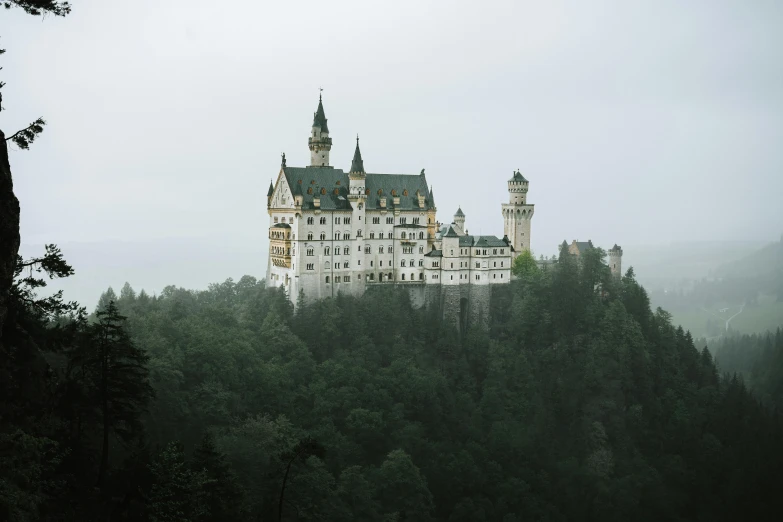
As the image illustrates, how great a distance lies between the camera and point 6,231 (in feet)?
71.8

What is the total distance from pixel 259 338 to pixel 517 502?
1001 inches

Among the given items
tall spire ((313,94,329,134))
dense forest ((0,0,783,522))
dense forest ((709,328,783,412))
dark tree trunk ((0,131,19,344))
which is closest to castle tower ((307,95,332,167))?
tall spire ((313,94,329,134))

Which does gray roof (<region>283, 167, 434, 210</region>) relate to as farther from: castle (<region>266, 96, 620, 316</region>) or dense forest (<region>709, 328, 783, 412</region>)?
dense forest (<region>709, 328, 783, 412</region>)

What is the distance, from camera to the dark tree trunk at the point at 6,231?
71.4 ft

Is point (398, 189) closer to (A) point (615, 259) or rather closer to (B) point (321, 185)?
(B) point (321, 185)

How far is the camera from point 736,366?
13988cm

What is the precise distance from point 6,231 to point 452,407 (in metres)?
53.4

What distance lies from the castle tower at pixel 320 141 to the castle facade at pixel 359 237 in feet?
0.32

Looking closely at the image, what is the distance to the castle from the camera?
76312 mm

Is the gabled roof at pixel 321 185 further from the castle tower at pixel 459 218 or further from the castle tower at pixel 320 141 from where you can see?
the castle tower at pixel 459 218

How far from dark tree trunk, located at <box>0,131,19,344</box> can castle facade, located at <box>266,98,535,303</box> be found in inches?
2078

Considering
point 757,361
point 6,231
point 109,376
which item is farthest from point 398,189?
point 757,361

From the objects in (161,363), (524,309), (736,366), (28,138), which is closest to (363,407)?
(161,363)

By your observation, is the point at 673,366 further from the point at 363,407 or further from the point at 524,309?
the point at 363,407
